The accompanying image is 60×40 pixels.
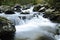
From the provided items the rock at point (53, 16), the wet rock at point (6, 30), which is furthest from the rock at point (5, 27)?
the rock at point (53, 16)

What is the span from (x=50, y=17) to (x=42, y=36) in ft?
16.5

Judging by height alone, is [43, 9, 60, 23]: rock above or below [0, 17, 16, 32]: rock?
below

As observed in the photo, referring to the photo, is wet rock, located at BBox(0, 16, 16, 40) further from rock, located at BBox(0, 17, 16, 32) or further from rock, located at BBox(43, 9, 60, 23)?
rock, located at BBox(43, 9, 60, 23)

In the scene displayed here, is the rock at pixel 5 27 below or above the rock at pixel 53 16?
above

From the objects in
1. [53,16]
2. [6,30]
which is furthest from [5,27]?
[53,16]

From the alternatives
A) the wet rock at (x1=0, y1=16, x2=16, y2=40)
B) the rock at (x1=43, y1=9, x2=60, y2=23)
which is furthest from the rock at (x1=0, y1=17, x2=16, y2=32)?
the rock at (x1=43, y1=9, x2=60, y2=23)

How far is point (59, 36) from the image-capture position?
858 centimetres

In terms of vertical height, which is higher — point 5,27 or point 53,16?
point 5,27

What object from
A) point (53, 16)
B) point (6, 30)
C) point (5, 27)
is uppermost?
point (5, 27)

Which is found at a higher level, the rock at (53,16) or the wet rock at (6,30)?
the wet rock at (6,30)

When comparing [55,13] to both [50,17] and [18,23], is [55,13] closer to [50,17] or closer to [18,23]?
[50,17]

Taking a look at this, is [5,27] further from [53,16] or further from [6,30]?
[53,16]

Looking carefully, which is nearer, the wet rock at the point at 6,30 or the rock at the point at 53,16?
the wet rock at the point at 6,30

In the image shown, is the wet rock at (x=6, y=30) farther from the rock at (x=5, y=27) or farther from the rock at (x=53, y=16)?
the rock at (x=53, y=16)
